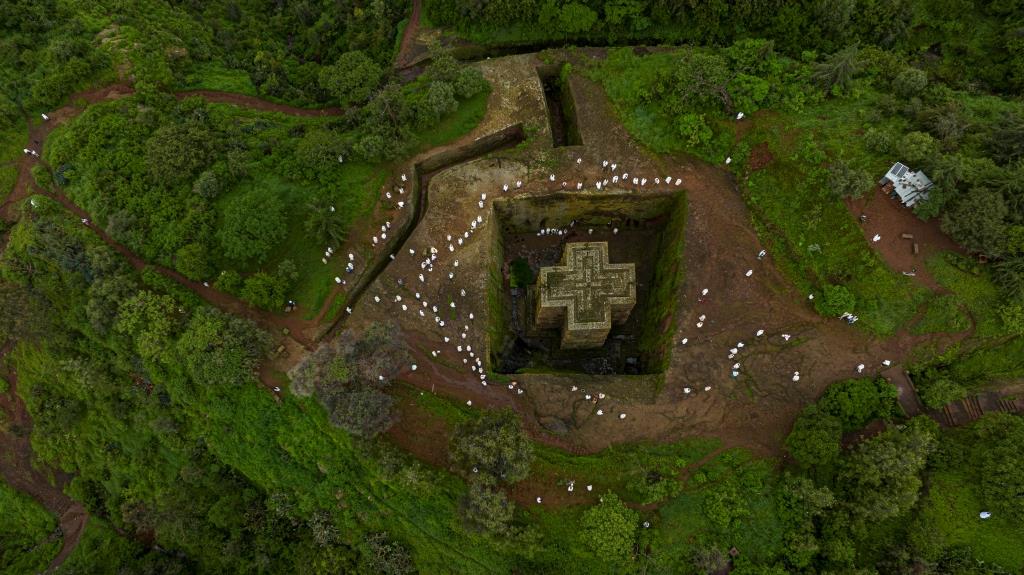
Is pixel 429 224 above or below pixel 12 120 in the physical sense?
below

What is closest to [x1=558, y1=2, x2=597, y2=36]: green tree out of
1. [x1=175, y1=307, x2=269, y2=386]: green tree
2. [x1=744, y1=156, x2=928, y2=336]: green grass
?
[x1=744, y1=156, x2=928, y2=336]: green grass

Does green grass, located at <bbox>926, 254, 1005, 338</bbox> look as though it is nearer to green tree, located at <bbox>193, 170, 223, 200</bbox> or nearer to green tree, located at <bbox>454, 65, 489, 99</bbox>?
green tree, located at <bbox>454, 65, 489, 99</bbox>

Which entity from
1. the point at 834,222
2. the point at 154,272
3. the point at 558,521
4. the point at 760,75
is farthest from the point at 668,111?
the point at 154,272

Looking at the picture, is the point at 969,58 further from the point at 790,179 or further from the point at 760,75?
the point at 790,179

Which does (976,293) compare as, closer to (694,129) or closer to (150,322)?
(694,129)

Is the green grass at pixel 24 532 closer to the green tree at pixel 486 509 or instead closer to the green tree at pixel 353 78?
the green tree at pixel 486 509

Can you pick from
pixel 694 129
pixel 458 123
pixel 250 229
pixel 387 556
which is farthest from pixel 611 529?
pixel 458 123
